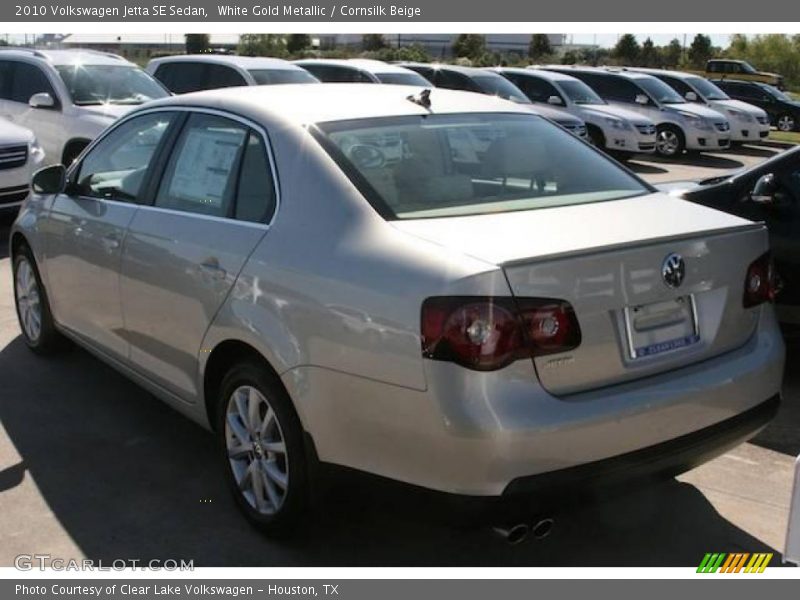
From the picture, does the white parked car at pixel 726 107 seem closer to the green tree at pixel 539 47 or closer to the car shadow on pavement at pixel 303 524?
the car shadow on pavement at pixel 303 524

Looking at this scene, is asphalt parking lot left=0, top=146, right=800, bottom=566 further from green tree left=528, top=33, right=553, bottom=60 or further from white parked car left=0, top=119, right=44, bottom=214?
green tree left=528, top=33, right=553, bottom=60

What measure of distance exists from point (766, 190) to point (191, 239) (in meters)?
3.58

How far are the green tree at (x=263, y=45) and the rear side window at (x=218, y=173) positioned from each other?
46.9m

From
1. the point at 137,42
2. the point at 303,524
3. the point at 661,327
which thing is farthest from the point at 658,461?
the point at 137,42

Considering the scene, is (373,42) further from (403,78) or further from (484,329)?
(484,329)

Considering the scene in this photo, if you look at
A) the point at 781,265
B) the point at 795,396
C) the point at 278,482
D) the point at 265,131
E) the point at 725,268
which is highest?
the point at 265,131

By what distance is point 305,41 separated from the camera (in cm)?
5822

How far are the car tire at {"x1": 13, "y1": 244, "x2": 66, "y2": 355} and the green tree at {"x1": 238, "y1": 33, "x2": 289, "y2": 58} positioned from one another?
4530cm

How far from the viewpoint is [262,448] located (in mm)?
3596

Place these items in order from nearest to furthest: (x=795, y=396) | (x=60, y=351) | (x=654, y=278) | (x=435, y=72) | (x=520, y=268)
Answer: (x=520, y=268), (x=654, y=278), (x=795, y=396), (x=60, y=351), (x=435, y=72)

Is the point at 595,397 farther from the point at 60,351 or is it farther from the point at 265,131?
the point at 60,351

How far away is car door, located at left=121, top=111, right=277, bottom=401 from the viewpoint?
3666mm

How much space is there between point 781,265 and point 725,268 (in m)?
2.45
